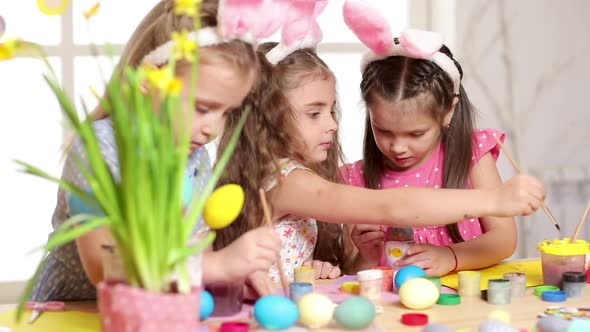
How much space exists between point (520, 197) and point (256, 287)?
1.73 ft

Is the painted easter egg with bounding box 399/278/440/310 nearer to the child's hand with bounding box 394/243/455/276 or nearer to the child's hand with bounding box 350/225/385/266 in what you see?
A: the child's hand with bounding box 394/243/455/276

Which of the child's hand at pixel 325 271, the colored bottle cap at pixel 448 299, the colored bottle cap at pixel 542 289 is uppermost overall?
the colored bottle cap at pixel 448 299

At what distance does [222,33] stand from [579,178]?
2.65m

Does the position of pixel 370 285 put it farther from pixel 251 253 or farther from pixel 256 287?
pixel 251 253

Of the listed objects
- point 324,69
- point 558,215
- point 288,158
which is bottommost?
point 558,215

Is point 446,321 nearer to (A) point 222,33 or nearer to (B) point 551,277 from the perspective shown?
(B) point 551,277

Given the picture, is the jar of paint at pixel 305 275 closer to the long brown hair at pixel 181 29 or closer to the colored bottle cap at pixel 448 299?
the colored bottle cap at pixel 448 299

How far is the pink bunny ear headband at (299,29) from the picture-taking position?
1824mm

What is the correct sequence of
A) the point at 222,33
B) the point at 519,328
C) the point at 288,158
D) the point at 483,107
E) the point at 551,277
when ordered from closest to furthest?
the point at 519,328 < the point at 222,33 < the point at 551,277 < the point at 288,158 < the point at 483,107

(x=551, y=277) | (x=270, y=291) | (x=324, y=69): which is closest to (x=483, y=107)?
(x=324, y=69)

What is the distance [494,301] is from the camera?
151 cm

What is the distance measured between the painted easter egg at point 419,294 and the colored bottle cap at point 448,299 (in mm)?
39

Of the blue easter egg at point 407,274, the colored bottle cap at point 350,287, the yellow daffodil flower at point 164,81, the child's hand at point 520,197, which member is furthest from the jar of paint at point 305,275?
the yellow daffodil flower at point 164,81

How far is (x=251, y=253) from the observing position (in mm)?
1306
